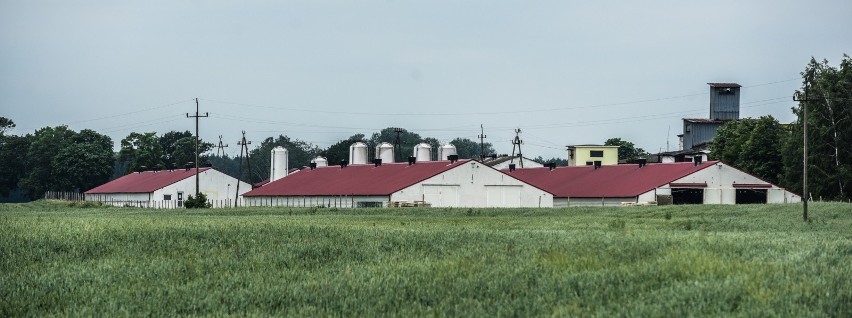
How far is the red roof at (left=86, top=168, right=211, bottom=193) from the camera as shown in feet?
408

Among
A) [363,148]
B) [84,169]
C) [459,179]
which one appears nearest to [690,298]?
[459,179]

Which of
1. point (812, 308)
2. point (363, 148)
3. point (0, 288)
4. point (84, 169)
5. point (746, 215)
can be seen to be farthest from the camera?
point (84, 169)

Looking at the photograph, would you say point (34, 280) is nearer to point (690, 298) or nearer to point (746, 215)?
point (690, 298)

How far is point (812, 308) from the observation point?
63.8 feet

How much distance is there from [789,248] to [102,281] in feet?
50.4

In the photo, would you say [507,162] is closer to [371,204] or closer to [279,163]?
[279,163]

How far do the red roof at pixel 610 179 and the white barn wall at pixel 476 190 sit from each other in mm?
2175

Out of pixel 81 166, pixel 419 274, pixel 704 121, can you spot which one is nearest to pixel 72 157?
pixel 81 166

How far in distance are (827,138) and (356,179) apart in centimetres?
3899

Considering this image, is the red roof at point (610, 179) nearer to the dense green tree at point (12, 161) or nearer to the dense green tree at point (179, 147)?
the dense green tree at point (179, 147)

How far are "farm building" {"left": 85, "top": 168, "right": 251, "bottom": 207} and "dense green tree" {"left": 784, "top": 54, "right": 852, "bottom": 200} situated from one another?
179ft

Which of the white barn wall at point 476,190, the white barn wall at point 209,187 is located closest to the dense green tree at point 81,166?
the white barn wall at point 209,187

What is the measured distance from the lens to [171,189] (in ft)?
402

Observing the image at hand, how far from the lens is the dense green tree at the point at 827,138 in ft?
307
